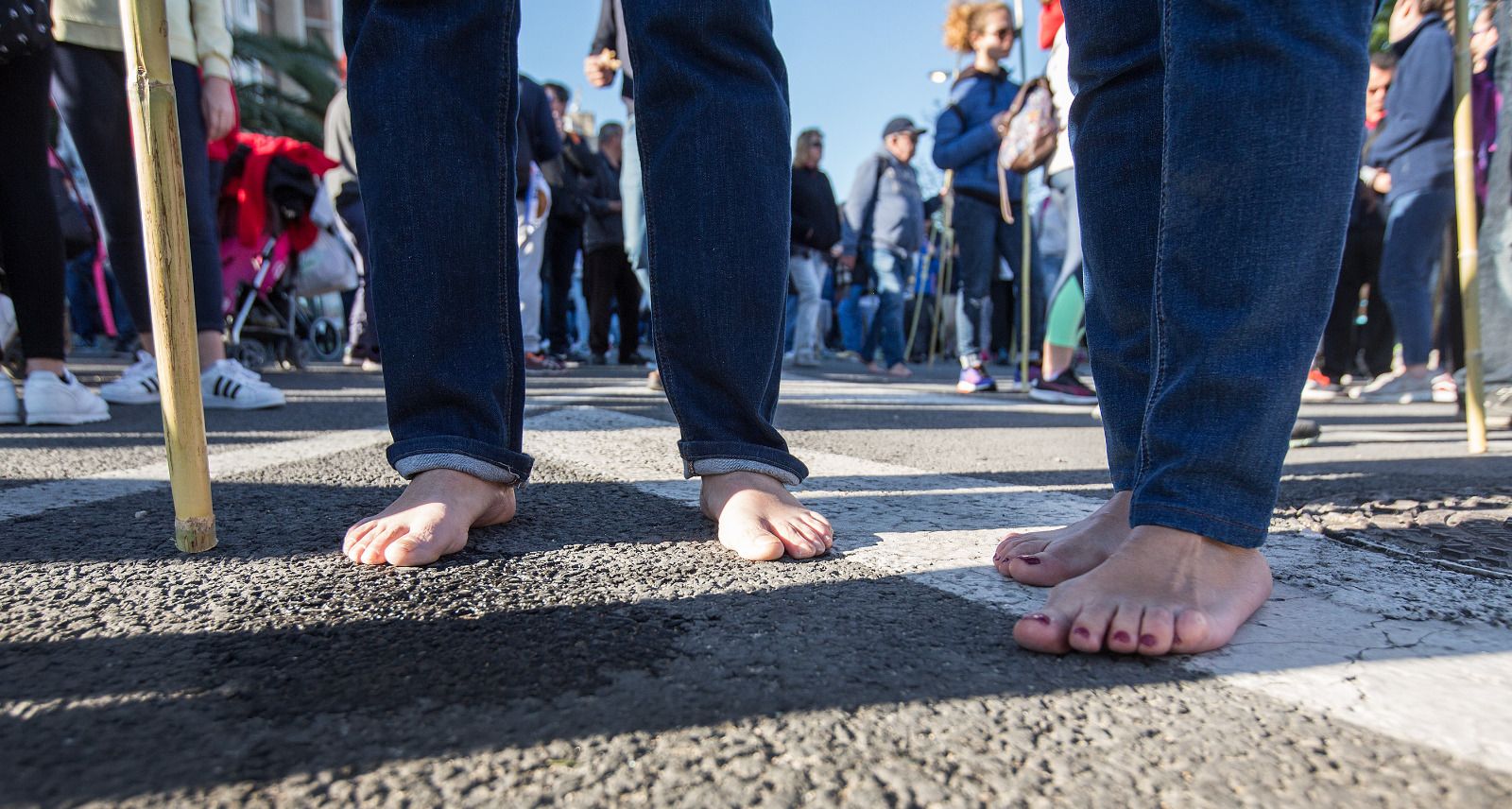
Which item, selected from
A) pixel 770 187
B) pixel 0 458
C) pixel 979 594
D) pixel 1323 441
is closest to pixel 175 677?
pixel 979 594

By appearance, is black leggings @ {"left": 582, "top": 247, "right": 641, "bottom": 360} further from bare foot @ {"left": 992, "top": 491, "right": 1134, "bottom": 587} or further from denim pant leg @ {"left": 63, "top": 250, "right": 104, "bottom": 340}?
bare foot @ {"left": 992, "top": 491, "right": 1134, "bottom": 587}

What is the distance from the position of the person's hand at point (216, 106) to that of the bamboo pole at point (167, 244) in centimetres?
252

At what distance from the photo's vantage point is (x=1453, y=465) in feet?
7.69

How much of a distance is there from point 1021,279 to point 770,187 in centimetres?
430

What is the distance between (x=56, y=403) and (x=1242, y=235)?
10.5 ft

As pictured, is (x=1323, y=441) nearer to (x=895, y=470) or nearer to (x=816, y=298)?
(x=895, y=470)

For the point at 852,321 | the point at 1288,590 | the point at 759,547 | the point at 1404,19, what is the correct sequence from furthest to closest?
the point at 852,321
the point at 1404,19
the point at 759,547
the point at 1288,590

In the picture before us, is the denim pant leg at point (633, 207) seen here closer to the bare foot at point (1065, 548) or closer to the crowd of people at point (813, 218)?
the crowd of people at point (813, 218)

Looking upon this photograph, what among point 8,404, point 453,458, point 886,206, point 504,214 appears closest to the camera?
point 453,458

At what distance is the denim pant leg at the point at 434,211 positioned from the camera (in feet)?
4.59

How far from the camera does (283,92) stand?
1448 cm

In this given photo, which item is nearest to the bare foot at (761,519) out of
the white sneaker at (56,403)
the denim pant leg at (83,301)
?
the white sneaker at (56,403)

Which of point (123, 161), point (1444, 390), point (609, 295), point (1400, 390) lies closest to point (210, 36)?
point (123, 161)

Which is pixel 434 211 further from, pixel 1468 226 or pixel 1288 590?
pixel 1468 226
